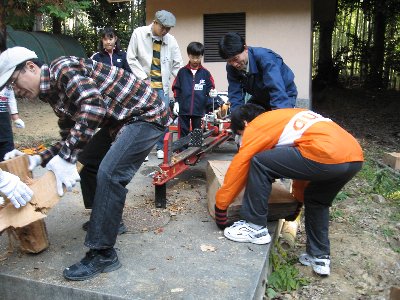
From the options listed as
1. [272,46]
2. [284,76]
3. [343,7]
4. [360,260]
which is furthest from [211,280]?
[343,7]

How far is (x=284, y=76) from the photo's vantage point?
414 centimetres

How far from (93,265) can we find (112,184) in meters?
0.53

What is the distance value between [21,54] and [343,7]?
54.1 ft

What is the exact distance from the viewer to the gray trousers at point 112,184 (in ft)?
8.89

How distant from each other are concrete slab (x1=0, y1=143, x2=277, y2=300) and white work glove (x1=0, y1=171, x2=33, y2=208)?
52cm

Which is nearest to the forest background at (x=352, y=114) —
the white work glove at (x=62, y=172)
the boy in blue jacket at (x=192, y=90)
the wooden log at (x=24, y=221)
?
the wooden log at (x=24, y=221)

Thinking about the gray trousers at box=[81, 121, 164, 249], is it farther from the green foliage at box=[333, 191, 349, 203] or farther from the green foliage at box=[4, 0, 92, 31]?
the green foliage at box=[4, 0, 92, 31]

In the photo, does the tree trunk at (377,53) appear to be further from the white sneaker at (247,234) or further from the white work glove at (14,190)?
the white work glove at (14,190)

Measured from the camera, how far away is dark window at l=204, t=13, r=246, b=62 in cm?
968

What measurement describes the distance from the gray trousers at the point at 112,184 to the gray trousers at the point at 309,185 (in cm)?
87

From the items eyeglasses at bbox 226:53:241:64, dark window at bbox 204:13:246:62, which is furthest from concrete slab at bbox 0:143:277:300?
dark window at bbox 204:13:246:62

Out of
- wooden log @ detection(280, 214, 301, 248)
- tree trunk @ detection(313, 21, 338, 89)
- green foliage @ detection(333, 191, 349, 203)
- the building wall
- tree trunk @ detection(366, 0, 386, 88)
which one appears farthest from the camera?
tree trunk @ detection(313, 21, 338, 89)

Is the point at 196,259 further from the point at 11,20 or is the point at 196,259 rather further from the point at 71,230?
the point at 11,20

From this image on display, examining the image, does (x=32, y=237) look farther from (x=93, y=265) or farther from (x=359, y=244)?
(x=359, y=244)
